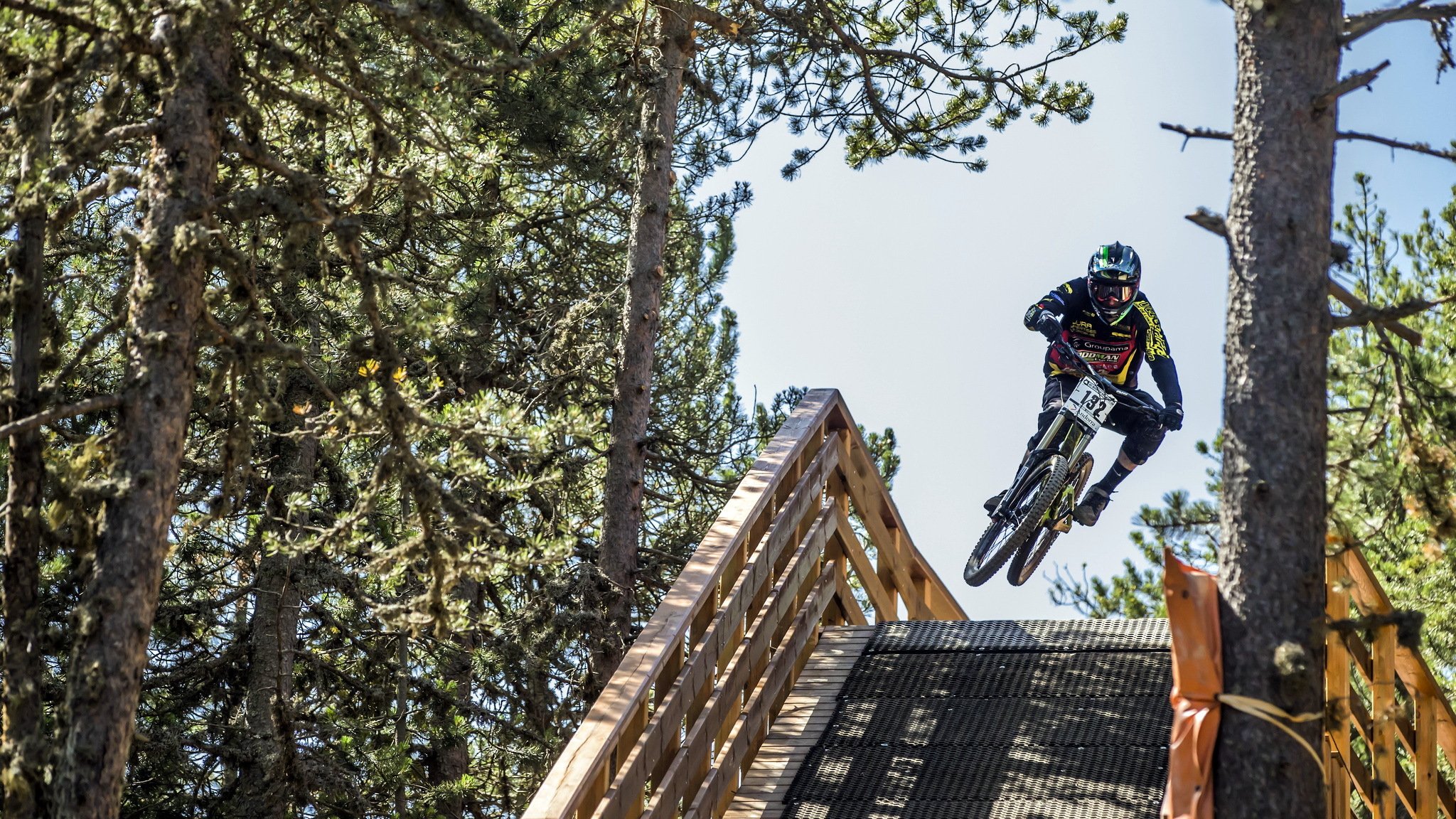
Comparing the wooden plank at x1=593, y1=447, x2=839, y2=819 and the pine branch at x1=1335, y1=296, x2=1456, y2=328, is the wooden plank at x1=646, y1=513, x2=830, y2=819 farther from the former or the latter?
the pine branch at x1=1335, y1=296, x2=1456, y2=328

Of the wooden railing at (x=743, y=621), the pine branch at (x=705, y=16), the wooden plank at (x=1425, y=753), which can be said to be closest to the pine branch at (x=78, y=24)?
the wooden railing at (x=743, y=621)

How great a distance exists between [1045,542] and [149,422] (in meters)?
6.30

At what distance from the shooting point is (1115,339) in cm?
950

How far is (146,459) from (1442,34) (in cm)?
464

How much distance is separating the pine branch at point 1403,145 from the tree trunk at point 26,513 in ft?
13.5

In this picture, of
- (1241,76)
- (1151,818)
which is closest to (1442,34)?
(1241,76)

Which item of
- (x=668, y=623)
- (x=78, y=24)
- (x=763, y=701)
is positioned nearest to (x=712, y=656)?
(x=668, y=623)

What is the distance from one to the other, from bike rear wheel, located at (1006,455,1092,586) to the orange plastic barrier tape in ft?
17.0

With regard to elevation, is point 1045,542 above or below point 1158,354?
below

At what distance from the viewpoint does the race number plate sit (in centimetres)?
954

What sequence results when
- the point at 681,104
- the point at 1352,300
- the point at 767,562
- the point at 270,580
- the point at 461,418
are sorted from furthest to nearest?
the point at 681,104 → the point at 270,580 → the point at 767,562 → the point at 461,418 → the point at 1352,300

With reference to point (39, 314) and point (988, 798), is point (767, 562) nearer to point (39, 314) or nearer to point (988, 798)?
point (988, 798)

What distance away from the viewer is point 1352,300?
4793mm

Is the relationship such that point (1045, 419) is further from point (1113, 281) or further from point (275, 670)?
point (275, 670)
